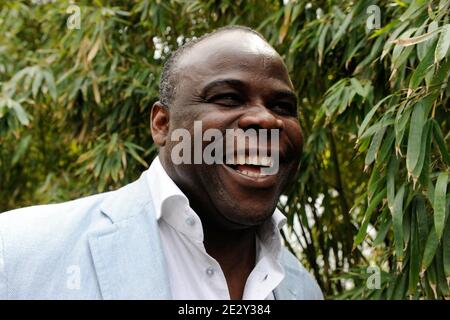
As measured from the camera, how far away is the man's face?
50.3 inches

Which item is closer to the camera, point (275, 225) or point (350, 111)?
point (275, 225)

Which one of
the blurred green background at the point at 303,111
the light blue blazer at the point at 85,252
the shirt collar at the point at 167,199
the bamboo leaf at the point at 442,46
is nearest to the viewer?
the light blue blazer at the point at 85,252

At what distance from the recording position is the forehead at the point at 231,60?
1.31 metres

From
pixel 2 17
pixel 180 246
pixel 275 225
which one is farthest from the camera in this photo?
pixel 2 17

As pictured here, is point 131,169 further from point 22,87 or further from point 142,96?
point 22,87

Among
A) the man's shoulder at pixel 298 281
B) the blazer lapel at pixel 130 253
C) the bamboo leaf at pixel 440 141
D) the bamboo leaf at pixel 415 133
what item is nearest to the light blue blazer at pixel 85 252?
the blazer lapel at pixel 130 253

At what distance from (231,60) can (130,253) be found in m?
0.41

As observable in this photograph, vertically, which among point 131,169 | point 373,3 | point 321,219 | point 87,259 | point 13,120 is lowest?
point 321,219

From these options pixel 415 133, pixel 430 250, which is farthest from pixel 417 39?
pixel 430 250

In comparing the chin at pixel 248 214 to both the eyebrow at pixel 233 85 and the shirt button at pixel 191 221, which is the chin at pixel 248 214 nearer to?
the shirt button at pixel 191 221

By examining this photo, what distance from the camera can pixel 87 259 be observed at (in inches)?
49.3

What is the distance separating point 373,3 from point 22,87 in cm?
173

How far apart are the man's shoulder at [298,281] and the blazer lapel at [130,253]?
351 mm
